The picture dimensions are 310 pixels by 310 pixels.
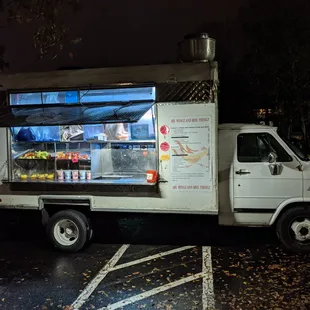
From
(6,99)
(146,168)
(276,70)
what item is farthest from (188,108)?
(276,70)

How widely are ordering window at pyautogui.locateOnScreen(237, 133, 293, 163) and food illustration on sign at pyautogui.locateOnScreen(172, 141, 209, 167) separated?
0.69 metres

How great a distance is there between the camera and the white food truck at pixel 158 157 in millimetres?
6160

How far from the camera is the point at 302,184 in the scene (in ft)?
20.3

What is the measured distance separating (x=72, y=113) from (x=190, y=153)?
2.09 meters

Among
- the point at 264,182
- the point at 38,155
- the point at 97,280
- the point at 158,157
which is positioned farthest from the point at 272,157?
the point at 38,155

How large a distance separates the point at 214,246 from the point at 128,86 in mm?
3203

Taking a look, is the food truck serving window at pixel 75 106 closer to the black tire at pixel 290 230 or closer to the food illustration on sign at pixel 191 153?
the food illustration on sign at pixel 191 153

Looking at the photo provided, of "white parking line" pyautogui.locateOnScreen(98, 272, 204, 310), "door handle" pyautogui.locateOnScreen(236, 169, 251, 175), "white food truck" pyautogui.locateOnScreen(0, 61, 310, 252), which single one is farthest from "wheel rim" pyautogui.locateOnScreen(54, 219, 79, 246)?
"door handle" pyautogui.locateOnScreen(236, 169, 251, 175)

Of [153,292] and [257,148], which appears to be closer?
[153,292]

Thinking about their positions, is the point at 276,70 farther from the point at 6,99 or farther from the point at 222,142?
the point at 6,99

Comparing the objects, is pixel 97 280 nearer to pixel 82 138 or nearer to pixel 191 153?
pixel 191 153

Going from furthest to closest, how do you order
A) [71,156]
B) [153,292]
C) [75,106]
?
[71,156] < [75,106] < [153,292]

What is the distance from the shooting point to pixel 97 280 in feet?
18.0

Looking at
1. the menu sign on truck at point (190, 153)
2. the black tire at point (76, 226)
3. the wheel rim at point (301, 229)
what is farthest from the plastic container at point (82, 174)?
the wheel rim at point (301, 229)
